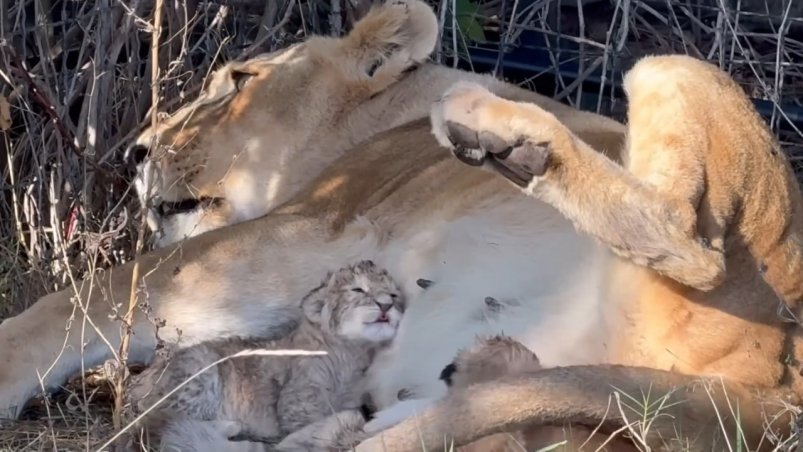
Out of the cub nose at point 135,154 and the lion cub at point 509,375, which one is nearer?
the lion cub at point 509,375

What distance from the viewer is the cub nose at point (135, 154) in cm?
346

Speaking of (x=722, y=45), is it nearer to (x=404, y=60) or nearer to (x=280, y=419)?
(x=404, y=60)

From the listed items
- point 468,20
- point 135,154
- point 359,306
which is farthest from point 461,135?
point 468,20

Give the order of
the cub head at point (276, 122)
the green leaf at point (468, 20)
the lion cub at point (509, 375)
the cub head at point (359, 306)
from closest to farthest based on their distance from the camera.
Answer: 1. the lion cub at point (509, 375)
2. the cub head at point (359, 306)
3. the cub head at point (276, 122)
4. the green leaf at point (468, 20)

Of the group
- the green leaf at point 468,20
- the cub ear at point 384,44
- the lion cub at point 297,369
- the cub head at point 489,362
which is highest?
the cub ear at point 384,44

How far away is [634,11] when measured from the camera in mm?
4316

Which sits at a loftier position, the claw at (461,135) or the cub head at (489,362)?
the claw at (461,135)

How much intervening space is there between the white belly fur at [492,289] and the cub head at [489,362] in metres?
0.08

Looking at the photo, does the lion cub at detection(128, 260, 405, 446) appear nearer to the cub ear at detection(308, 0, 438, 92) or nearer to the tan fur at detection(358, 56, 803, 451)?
the tan fur at detection(358, 56, 803, 451)

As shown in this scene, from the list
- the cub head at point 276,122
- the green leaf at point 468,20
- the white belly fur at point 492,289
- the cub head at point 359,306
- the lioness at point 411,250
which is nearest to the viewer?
the lioness at point 411,250

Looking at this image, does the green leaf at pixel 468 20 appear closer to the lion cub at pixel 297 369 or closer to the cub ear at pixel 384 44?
the cub ear at pixel 384 44

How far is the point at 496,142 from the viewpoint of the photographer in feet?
7.68

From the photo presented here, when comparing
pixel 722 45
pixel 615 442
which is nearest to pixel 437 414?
pixel 615 442

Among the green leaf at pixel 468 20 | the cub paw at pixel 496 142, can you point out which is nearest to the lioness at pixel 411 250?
the cub paw at pixel 496 142
